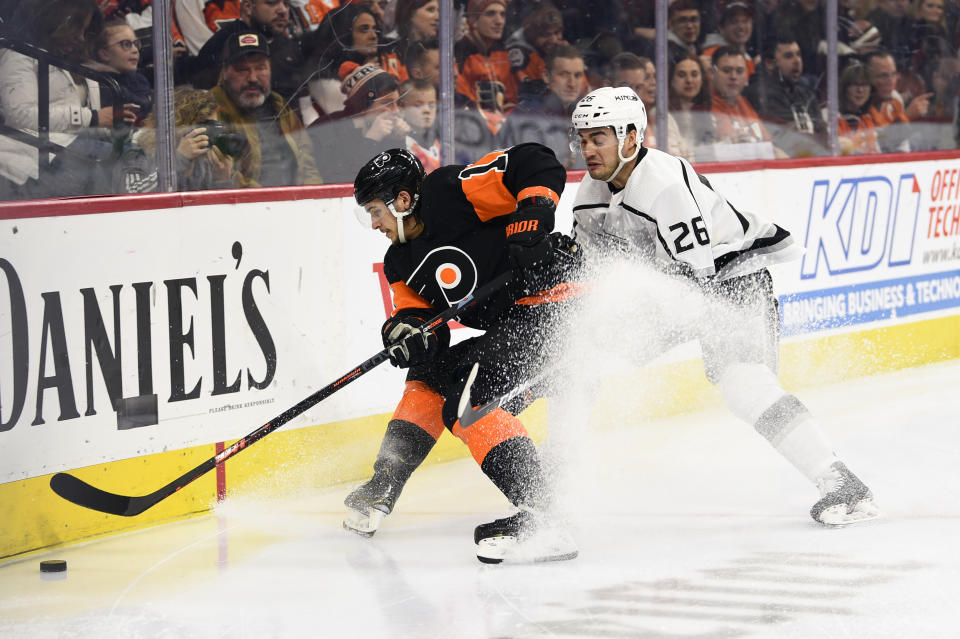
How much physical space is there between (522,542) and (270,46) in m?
1.78

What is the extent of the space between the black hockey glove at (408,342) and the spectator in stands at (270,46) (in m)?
1.09

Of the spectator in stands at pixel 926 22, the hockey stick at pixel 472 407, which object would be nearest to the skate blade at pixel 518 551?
the hockey stick at pixel 472 407

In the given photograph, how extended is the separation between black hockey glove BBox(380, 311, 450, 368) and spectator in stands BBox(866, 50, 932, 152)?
3.39 meters

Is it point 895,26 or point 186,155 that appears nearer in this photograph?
point 186,155

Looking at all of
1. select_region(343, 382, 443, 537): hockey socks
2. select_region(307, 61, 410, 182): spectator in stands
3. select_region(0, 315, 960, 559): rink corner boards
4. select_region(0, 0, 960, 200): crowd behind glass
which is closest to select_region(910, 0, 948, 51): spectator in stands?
select_region(0, 0, 960, 200): crowd behind glass

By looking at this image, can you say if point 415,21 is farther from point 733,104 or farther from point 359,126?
point 733,104

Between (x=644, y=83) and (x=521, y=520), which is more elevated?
(x=644, y=83)

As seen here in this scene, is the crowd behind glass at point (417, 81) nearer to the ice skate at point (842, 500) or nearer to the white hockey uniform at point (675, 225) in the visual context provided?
the white hockey uniform at point (675, 225)

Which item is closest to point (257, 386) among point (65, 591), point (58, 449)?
point (58, 449)

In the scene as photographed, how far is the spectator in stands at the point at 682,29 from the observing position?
494cm

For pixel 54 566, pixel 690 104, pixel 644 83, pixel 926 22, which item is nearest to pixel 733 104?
pixel 690 104

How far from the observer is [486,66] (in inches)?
175

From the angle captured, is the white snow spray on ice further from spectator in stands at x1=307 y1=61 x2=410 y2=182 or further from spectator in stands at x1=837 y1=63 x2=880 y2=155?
spectator in stands at x1=837 y1=63 x2=880 y2=155

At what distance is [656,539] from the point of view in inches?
125
